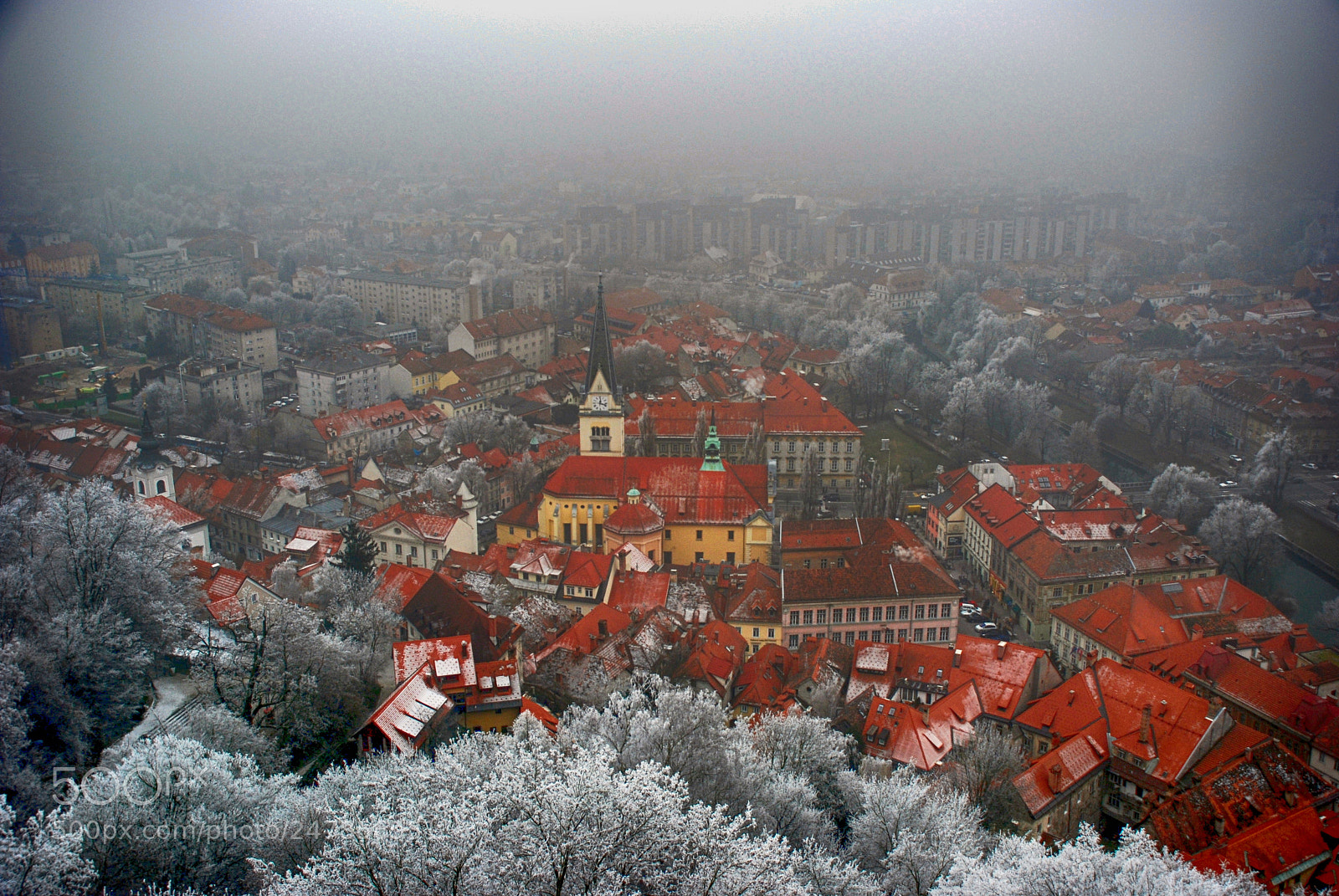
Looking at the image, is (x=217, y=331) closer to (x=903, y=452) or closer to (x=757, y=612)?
(x=903, y=452)

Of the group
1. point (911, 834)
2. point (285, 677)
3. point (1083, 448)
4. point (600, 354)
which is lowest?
point (1083, 448)

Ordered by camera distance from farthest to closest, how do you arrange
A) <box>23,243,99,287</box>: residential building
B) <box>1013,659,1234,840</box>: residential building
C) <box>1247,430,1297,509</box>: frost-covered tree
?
<box>23,243,99,287</box>: residential building
<box>1247,430,1297,509</box>: frost-covered tree
<box>1013,659,1234,840</box>: residential building

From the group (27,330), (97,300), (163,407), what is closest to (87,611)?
(163,407)

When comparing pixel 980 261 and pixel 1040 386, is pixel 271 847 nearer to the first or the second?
pixel 1040 386

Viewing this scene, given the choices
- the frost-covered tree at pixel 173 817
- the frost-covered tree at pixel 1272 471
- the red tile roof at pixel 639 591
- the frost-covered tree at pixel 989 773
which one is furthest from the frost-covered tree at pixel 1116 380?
the frost-covered tree at pixel 173 817

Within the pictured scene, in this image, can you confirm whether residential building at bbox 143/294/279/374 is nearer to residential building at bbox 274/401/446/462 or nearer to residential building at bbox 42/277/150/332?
residential building at bbox 42/277/150/332

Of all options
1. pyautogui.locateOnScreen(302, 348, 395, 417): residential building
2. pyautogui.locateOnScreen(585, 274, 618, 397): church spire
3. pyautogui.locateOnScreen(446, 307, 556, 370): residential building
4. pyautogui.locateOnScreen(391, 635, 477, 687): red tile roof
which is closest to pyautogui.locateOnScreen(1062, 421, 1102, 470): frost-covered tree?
pyautogui.locateOnScreen(585, 274, 618, 397): church spire

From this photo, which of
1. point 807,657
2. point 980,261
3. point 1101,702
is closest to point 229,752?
point 807,657
